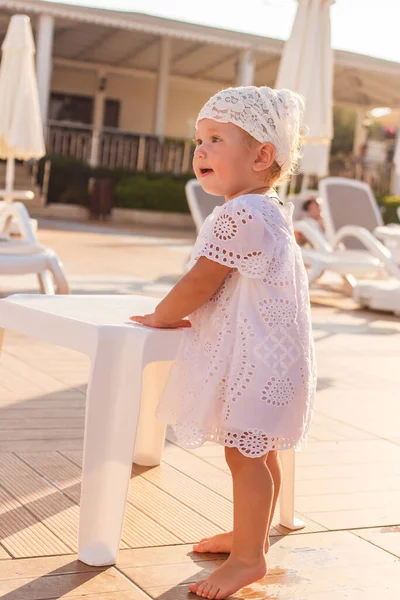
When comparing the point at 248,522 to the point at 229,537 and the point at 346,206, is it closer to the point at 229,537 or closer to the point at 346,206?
the point at 229,537

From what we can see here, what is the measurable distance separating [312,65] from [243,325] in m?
6.92

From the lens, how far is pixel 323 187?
29.3ft

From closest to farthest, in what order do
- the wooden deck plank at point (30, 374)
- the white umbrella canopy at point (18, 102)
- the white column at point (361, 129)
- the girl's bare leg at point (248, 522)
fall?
the girl's bare leg at point (248, 522) → the wooden deck plank at point (30, 374) → the white umbrella canopy at point (18, 102) → the white column at point (361, 129)

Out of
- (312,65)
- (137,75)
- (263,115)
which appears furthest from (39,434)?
(137,75)

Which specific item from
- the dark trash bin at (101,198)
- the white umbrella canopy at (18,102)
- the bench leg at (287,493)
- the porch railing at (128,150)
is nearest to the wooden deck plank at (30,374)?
the bench leg at (287,493)

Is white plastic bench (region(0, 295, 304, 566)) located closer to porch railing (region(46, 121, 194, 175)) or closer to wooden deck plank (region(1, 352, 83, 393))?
wooden deck plank (region(1, 352, 83, 393))

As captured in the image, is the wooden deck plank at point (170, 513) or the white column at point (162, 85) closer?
the wooden deck plank at point (170, 513)

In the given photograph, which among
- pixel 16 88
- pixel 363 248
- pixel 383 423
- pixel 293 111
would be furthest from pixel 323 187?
pixel 293 111

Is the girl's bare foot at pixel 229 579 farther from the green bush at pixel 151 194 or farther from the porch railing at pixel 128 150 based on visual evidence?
the porch railing at pixel 128 150

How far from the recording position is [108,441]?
2.22m

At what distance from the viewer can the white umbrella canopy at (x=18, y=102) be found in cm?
959

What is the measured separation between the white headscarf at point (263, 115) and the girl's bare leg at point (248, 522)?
0.73 m

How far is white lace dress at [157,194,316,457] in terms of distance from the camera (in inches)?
86.4

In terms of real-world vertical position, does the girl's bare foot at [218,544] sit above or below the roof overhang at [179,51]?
below
